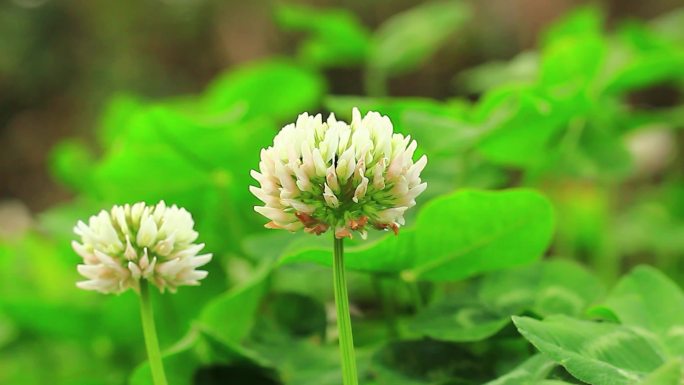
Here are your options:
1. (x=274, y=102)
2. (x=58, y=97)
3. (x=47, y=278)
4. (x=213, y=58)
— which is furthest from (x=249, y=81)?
(x=58, y=97)

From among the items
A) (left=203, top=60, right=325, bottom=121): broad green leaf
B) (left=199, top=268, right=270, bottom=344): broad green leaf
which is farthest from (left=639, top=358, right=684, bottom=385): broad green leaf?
(left=203, top=60, right=325, bottom=121): broad green leaf

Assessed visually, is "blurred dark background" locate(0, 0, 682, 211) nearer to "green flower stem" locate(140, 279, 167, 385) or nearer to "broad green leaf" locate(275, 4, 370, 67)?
"broad green leaf" locate(275, 4, 370, 67)

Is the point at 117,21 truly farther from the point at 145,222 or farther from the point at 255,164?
the point at 145,222

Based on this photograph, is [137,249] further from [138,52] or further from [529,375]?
[138,52]

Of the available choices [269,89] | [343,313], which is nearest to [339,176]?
[343,313]

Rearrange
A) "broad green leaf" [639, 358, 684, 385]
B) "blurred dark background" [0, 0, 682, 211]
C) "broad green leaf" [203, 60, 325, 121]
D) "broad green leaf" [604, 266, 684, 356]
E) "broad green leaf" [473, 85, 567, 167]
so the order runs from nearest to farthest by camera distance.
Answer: "broad green leaf" [639, 358, 684, 385] < "broad green leaf" [604, 266, 684, 356] < "broad green leaf" [473, 85, 567, 167] < "broad green leaf" [203, 60, 325, 121] < "blurred dark background" [0, 0, 682, 211]

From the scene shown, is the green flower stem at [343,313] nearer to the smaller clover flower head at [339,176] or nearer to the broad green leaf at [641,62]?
the smaller clover flower head at [339,176]

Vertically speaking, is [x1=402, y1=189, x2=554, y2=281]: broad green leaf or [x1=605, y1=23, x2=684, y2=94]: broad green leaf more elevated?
[x1=605, y1=23, x2=684, y2=94]: broad green leaf
